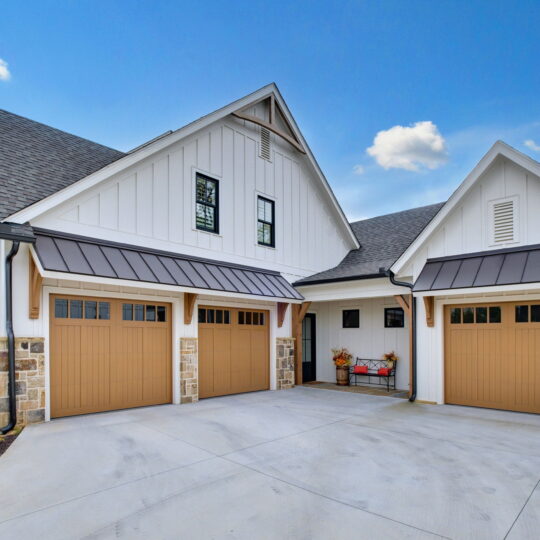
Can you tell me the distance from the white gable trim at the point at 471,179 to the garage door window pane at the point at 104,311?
6279 millimetres

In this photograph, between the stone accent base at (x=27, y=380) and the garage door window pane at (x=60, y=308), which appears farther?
the garage door window pane at (x=60, y=308)

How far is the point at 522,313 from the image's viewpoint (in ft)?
27.3

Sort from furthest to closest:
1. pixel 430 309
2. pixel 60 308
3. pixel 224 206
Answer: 1. pixel 224 206
2. pixel 430 309
3. pixel 60 308

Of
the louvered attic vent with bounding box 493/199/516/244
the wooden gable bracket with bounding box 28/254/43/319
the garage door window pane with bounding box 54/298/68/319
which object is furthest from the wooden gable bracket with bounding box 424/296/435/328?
the wooden gable bracket with bounding box 28/254/43/319

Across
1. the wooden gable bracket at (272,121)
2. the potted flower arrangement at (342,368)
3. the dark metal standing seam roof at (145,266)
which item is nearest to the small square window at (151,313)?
the dark metal standing seam roof at (145,266)

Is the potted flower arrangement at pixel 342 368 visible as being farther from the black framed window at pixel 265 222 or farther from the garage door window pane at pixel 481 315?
the garage door window pane at pixel 481 315

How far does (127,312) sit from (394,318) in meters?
7.41

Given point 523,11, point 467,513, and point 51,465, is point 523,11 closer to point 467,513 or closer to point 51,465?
point 467,513

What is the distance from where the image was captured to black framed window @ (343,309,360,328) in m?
12.5

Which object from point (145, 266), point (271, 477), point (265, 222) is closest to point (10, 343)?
point (145, 266)

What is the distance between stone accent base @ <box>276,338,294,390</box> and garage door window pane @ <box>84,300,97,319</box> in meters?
5.15

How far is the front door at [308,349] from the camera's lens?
1299cm

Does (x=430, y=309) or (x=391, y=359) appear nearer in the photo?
(x=430, y=309)

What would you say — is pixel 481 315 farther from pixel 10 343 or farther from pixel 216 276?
pixel 10 343
